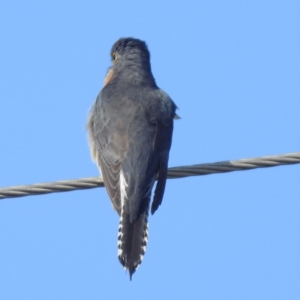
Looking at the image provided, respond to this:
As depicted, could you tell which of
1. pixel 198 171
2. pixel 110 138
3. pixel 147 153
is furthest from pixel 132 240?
pixel 110 138

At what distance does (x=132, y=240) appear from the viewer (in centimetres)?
997

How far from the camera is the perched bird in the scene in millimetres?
10086

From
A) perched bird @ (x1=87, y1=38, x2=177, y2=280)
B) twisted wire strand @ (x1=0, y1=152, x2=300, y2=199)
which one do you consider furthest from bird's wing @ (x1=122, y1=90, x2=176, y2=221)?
twisted wire strand @ (x1=0, y1=152, x2=300, y2=199)

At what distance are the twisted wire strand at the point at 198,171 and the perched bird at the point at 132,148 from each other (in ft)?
3.28

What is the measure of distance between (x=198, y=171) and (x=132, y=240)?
128 cm

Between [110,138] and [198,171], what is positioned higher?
[110,138]

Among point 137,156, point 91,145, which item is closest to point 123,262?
point 137,156

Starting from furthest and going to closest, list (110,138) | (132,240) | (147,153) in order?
(110,138) < (147,153) < (132,240)

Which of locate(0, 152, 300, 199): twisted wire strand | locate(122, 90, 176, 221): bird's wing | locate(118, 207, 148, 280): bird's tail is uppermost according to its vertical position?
locate(122, 90, 176, 221): bird's wing

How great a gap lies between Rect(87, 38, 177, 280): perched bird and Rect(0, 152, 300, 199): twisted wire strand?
999mm

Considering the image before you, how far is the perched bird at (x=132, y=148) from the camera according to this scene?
10.1 meters

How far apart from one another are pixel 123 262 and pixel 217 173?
1.47 metres

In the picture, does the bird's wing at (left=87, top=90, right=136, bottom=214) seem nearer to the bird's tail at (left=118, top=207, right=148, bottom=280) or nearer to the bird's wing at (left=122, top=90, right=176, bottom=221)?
the bird's wing at (left=122, top=90, right=176, bottom=221)

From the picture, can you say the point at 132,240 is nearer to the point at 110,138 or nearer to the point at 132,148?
the point at 132,148
